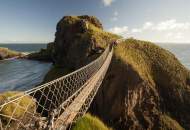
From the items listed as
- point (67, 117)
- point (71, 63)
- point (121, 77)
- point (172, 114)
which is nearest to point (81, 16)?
point (71, 63)

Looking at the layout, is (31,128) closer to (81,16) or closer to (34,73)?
(81,16)

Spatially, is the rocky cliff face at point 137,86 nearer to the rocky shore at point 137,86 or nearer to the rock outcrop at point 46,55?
the rocky shore at point 137,86

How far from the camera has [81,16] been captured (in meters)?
A: 53.3

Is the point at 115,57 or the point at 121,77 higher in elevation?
the point at 115,57

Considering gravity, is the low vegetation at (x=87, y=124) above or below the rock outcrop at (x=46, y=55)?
above

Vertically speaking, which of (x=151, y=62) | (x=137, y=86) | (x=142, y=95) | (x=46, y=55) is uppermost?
(x=151, y=62)

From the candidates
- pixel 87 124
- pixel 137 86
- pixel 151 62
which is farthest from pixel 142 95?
pixel 87 124

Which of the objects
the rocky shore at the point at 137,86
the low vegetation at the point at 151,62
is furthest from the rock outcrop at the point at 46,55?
the low vegetation at the point at 151,62

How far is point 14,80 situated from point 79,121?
47.0m

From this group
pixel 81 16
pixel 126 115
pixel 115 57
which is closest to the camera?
pixel 126 115

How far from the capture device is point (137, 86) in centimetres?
2802

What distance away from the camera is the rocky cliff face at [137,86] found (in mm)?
25984

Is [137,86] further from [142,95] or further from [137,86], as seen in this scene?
[142,95]

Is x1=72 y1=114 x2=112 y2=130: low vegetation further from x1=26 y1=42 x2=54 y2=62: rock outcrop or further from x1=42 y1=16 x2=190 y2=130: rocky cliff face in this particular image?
x1=26 y1=42 x2=54 y2=62: rock outcrop
